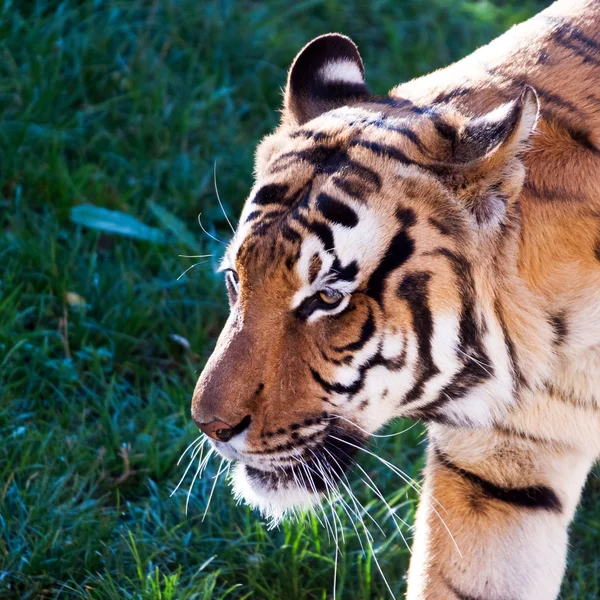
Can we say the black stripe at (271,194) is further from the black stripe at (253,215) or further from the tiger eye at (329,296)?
the tiger eye at (329,296)

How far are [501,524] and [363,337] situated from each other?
649mm

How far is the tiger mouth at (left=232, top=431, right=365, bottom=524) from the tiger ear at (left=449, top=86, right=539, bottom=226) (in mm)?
611

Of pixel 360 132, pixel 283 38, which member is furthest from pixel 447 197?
pixel 283 38

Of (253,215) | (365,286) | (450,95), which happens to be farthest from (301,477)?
(450,95)

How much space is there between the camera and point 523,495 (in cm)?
257

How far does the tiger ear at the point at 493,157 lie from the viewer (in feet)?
7.07

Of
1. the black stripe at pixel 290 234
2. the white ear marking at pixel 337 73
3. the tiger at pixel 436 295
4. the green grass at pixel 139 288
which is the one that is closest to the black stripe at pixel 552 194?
the tiger at pixel 436 295

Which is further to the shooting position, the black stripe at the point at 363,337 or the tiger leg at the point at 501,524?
the tiger leg at the point at 501,524

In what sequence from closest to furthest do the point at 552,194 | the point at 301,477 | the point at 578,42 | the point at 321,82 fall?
the point at 552,194 < the point at 301,477 < the point at 578,42 < the point at 321,82

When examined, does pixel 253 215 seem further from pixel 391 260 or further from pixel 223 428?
pixel 223 428

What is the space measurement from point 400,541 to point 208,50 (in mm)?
2648

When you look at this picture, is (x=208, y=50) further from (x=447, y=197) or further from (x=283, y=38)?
(x=447, y=197)

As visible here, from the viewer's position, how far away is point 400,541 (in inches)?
120

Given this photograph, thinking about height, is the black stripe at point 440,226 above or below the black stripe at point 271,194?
below
